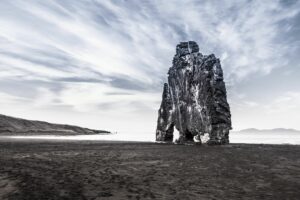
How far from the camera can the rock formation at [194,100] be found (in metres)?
59.5

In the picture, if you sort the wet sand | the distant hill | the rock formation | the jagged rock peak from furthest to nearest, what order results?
the distant hill
the jagged rock peak
the rock formation
the wet sand

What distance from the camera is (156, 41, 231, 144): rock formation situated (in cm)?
5947

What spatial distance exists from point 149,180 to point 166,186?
1.94 m

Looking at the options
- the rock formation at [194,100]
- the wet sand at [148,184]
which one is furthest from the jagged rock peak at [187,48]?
the wet sand at [148,184]

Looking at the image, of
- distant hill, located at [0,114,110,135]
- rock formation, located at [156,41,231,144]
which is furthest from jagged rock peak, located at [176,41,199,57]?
distant hill, located at [0,114,110,135]

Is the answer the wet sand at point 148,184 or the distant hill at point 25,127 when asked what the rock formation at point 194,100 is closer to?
the wet sand at point 148,184

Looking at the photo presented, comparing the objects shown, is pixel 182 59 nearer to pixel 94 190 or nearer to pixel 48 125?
pixel 94 190

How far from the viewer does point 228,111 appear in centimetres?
6134

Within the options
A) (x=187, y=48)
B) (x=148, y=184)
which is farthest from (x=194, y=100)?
(x=148, y=184)

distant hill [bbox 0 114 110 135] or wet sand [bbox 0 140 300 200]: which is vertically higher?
distant hill [bbox 0 114 110 135]

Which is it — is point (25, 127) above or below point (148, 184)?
above

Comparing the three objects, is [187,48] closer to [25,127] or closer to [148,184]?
[148,184]

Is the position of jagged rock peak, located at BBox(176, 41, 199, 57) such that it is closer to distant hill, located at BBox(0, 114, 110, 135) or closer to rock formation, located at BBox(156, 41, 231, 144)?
rock formation, located at BBox(156, 41, 231, 144)

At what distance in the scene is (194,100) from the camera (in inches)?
2566
